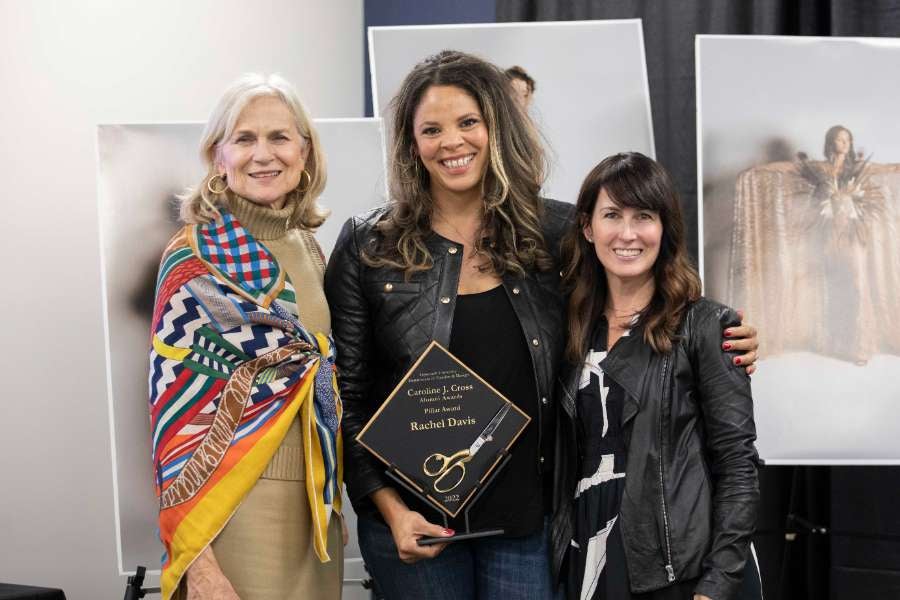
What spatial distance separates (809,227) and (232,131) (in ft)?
6.54

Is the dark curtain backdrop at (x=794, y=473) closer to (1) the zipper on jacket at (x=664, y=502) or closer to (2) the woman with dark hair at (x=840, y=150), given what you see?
(2) the woman with dark hair at (x=840, y=150)

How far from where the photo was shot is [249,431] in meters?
1.96

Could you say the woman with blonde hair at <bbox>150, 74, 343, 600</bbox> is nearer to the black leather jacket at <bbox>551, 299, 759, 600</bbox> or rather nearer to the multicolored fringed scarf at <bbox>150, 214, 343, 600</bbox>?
the multicolored fringed scarf at <bbox>150, 214, 343, 600</bbox>

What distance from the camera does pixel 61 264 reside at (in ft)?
11.7

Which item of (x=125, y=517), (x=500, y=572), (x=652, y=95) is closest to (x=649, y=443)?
(x=500, y=572)

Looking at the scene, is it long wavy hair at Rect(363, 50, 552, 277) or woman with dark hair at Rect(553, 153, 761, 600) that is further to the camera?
long wavy hair at Rect(363, 50, 552, 277)

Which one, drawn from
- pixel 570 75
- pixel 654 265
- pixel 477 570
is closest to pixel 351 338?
pixel 477 570

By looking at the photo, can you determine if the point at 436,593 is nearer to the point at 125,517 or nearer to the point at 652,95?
the point at 125,517

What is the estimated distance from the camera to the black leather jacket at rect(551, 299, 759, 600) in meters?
1.94

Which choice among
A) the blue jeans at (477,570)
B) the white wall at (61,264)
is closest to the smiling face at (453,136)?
the blue jeans at (477,570)

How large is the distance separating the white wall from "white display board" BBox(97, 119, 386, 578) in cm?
52

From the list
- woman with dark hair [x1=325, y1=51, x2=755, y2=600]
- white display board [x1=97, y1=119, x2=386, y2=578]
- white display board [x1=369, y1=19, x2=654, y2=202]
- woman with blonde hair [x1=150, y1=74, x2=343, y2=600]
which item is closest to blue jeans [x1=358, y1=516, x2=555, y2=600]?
woman with dark hair [x1=325, y1=51, x2=755, y2=600]

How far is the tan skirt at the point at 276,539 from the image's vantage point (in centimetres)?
194

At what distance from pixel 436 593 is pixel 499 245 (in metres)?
0.76
